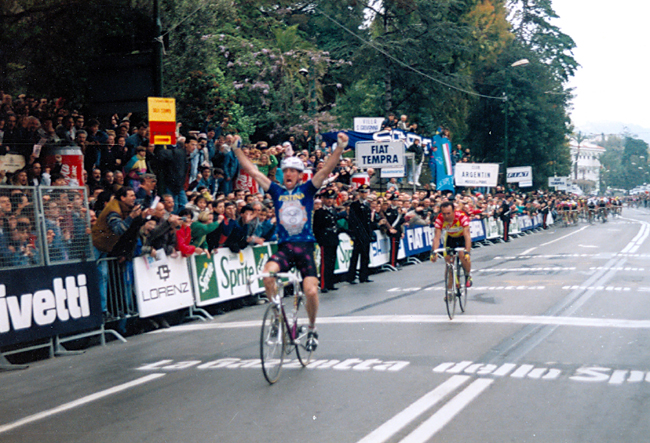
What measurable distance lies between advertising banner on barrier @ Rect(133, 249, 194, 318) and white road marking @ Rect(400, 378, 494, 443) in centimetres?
599

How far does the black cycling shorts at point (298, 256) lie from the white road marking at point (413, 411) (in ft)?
6.02

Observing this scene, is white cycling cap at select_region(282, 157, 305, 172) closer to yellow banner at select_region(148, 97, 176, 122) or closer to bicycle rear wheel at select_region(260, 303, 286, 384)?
bicycle rear wheel at select_region(260, 303, 286, 384)

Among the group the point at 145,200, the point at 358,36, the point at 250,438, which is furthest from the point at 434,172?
the point at 250,438

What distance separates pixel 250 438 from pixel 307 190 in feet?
10.0

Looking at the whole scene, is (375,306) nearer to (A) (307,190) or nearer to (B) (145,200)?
(B) (145,200)

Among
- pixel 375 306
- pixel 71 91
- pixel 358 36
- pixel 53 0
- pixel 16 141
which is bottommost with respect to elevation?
pixel 375 306

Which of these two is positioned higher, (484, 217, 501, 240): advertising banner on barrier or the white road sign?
the white road sign

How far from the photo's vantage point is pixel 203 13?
22328 millimetres

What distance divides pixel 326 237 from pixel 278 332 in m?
9.03

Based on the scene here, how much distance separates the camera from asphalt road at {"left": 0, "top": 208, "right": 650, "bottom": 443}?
588cm

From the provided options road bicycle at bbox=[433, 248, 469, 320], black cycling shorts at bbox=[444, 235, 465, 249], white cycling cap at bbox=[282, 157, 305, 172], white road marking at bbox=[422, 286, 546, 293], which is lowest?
white road marking at bbox=[422, 286, 546, 293]

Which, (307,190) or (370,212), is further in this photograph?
(370,212)

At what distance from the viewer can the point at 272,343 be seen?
7598 millimetres

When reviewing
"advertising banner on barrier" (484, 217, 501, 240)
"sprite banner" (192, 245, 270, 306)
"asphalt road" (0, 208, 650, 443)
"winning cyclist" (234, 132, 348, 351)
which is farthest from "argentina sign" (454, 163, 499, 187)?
"winning cyclist" (234, 132, 348, 351)
